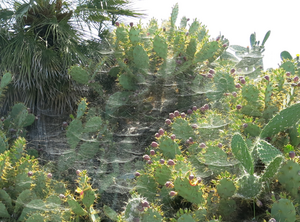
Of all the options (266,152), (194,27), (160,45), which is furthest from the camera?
(194,27)

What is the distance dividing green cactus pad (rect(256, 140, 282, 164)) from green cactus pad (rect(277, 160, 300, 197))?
10cm

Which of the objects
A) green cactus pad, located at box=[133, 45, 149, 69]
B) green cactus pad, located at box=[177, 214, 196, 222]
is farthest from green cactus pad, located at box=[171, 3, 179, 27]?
green cactus pad, located at box=[177, 214, 196, 222]

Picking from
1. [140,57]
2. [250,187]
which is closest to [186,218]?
[250,187]

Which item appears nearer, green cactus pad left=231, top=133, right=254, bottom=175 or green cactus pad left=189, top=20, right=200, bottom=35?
green cactus pad left=231, top=133, right=254, bottom=175

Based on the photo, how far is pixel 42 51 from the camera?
4.62 m

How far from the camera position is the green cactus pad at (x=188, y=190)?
221cm

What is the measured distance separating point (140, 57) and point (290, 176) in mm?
2214

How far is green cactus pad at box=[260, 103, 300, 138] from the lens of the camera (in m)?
2.38

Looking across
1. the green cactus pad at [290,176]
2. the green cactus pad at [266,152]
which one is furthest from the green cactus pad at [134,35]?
the green cactus pad at [290,176]

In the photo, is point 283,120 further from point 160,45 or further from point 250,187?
point 160,45

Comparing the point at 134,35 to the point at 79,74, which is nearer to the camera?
the point at 134,35

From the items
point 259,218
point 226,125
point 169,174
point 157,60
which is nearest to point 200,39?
point 157,60

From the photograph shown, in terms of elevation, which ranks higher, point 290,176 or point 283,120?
point 283,120

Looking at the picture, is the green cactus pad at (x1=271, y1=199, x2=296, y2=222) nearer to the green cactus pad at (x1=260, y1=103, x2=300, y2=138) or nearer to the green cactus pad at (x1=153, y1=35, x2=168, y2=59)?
the green cactus pad at (x1=260, y1=103, x2=300, y2=138)
